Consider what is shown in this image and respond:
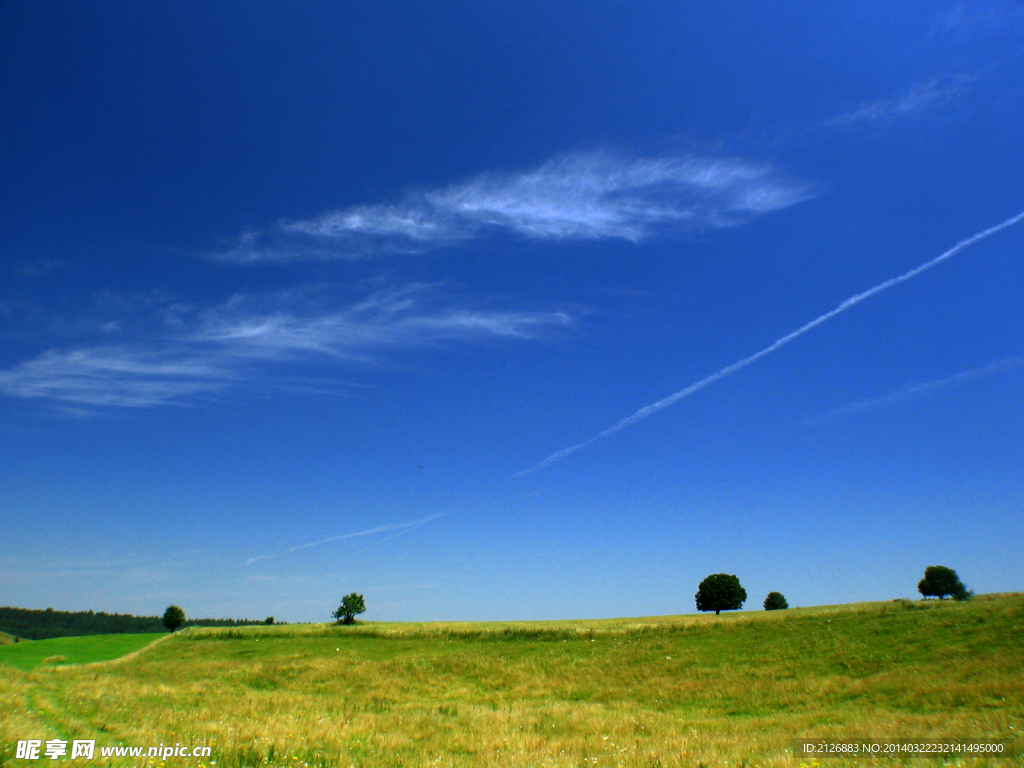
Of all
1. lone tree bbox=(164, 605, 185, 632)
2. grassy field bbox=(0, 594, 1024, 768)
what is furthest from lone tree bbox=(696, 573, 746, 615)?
lone tree bbox=(164, 605, 185, 632)

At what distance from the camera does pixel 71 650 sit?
5678cm

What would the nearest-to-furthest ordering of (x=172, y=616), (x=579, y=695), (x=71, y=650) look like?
(x=579, y=695) → (x=71, y=650) → (x=172, y=616)

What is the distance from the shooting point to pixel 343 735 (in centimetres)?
1733

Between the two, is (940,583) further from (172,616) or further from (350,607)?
(172,616)

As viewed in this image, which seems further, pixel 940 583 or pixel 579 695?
pixel 940 583

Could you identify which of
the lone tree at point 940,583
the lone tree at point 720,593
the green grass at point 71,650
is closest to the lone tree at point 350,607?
the green grass at point 71,650

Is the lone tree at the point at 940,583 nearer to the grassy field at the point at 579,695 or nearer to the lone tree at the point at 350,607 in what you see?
the grassy field at the point at 579,695

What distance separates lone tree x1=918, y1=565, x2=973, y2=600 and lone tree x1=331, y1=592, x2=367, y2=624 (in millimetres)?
74639

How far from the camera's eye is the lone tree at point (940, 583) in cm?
6381

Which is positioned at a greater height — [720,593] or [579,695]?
[720,593]

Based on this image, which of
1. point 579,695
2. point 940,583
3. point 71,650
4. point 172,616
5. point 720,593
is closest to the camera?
point 579,695

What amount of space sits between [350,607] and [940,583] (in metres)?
78.3

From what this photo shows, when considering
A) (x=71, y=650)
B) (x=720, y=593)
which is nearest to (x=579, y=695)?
(x=720, y=593)

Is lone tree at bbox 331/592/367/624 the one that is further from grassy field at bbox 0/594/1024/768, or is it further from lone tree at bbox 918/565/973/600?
lone tree at bbox 918/565/973/600
